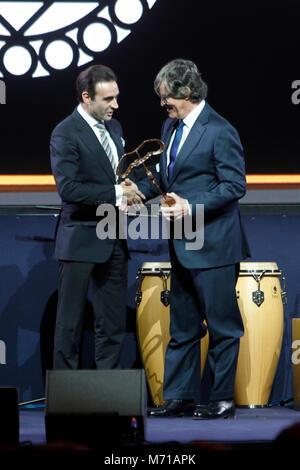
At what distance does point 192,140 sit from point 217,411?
1.25m

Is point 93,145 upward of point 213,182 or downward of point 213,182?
upward

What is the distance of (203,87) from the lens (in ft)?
13.2

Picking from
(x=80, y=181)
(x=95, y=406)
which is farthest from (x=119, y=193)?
(x=95, y=406)

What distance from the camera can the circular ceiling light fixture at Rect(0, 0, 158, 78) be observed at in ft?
16.9

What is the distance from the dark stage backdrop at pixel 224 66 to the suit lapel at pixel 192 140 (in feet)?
3.67

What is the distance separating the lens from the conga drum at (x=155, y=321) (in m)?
4.64

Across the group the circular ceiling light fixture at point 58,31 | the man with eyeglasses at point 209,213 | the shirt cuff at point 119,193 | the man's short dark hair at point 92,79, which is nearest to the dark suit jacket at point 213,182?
the man with eyeglasses at point 209,213

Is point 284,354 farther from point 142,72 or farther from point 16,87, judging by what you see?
point 16,87

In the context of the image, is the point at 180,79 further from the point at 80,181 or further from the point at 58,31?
the point at 58,31

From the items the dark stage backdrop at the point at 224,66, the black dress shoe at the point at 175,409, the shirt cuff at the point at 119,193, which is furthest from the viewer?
the dark stage backdrop at the point at 224,66

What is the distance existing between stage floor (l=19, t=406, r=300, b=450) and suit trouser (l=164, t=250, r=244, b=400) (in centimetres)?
21

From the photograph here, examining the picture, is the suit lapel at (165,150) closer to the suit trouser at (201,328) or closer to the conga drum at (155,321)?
the suit trouser at (201,328)

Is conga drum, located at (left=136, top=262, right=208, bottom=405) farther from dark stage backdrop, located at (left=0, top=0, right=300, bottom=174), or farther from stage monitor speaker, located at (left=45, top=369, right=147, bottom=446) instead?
stage monitor speaker, located at (left=45, top=369, right=147, bottom=446)

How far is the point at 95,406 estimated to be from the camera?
2.90 meters
